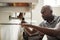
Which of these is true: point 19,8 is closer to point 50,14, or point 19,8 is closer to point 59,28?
point 59,28

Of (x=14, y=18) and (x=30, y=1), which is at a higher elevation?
(x=30, y=1)

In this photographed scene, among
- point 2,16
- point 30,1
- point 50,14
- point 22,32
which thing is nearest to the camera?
point 30,1

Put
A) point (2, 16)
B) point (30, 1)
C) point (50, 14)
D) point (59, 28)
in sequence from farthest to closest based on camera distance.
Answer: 1. point (50, 14)
2. point (59, 28)
3. point (2, 16)
4. point (30, 1)

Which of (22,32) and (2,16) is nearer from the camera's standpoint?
(2,16)

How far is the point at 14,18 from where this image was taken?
3.77 feet

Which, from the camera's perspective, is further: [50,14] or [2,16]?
[50,14]

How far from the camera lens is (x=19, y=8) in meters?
0.96

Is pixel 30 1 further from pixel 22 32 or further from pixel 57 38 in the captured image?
pixel 57 38

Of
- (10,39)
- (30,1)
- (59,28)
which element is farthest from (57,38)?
(30,1)

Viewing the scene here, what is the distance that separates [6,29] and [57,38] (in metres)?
0.54

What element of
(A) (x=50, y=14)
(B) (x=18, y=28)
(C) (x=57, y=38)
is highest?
(A) (x=50, y=14)

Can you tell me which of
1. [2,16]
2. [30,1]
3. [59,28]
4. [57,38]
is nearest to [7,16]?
[2,16]

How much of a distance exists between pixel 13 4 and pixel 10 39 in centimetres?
35

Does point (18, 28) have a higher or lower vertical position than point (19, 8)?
lower
